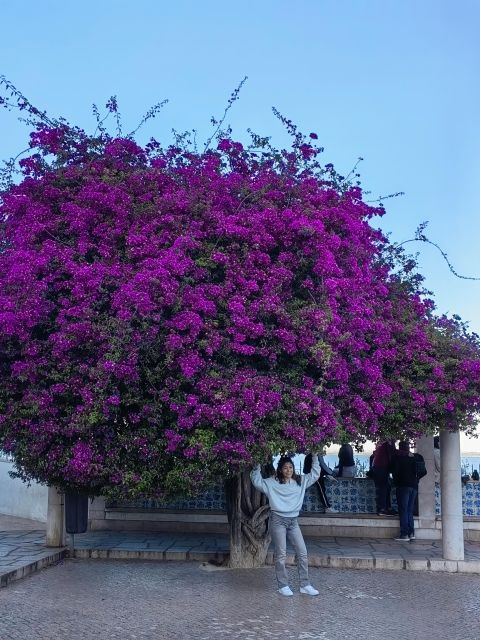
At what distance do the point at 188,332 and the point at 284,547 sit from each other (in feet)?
9.29

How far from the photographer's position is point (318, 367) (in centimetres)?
953

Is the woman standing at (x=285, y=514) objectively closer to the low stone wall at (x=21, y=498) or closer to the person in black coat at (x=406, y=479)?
the person in black coat at (x=406, y=479)

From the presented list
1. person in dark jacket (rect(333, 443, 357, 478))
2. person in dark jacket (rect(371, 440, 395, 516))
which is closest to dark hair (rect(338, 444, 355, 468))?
person in dark jacket (rect(333, 443, 357, 478))

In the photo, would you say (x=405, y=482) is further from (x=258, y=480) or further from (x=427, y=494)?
(x=258, y=480)

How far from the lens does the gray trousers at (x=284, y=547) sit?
890 centimetres

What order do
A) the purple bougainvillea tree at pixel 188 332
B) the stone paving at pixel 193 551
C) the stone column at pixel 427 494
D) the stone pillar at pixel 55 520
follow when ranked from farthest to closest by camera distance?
the stone column at pixel 427 494
the stone pillar at pixel 55 520
the stone paving at pixel 193 551
the purple bougainvillea tree at pixel 188 332

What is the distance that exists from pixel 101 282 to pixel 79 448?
2021 millimetres

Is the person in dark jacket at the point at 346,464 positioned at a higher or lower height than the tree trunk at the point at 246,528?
higher

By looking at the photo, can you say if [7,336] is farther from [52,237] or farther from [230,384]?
[230,384]

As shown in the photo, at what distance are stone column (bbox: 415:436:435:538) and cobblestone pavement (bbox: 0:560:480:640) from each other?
287 cm

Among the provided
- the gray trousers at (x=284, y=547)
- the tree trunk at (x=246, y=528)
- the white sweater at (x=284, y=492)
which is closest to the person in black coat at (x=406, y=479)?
the tree trunk at (x=246, y=528)

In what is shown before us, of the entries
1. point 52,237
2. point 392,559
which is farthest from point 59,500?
point 392,559

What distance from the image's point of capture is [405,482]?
12.5m

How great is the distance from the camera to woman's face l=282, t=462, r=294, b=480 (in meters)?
9.27
